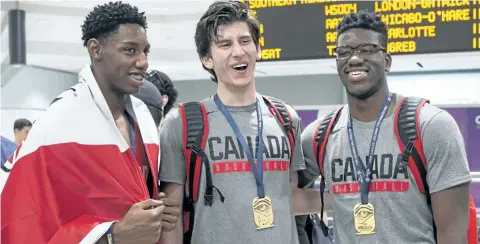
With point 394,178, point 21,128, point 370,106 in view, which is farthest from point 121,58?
point 21,128

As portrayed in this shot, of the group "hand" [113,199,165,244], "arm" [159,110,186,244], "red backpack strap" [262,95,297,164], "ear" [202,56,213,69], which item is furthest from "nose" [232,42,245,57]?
"hand" [113,199,165,244]

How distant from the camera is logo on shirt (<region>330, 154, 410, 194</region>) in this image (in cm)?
218

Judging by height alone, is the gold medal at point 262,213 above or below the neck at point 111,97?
below

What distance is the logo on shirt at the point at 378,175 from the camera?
218cm

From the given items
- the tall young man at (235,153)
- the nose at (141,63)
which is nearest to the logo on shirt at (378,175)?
the tall young man at (235,153)

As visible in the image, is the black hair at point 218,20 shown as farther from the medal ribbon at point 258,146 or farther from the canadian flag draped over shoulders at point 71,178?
the canadian flag draped over shoulders at point 71,178

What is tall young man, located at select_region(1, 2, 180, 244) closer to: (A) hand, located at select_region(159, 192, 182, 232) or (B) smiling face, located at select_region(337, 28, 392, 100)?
(A) hand, located at select_region(159, 192, 182, 232)

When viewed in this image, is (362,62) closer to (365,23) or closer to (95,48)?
(365,23)

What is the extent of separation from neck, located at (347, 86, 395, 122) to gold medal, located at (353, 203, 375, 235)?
1.21 ft

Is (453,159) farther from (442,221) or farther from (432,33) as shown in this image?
(432,33)

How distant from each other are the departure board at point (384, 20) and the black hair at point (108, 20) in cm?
300

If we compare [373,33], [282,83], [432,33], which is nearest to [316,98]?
[282,83]

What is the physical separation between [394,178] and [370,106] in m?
0.32

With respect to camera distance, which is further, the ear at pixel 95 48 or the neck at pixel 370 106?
the neck at pixel 370 106
